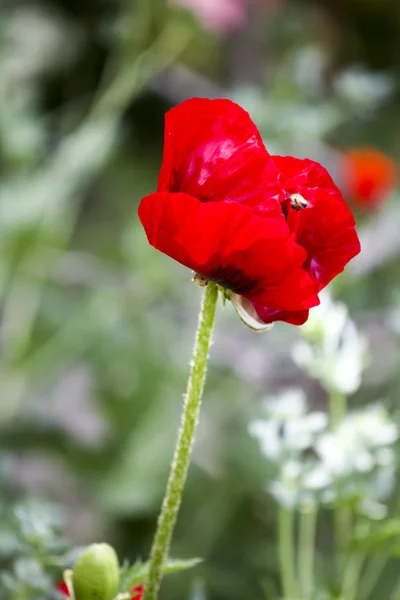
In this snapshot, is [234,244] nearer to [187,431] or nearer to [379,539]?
[187,431]

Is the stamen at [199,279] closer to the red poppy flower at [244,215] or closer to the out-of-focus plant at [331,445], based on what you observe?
the red poppy flower at [244,215]

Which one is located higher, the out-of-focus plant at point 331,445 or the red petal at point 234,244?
the red petal at point 234,244

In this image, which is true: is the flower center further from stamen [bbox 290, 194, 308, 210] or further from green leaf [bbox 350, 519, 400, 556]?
green leaf [bbox 350, 519, 400, 556]

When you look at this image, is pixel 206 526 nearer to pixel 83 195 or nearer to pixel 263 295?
pixel 263 295

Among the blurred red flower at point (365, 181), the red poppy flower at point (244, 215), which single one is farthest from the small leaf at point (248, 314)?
the blurred red flower at point (365, 181)

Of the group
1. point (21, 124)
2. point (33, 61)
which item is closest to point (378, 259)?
point (21, 124)

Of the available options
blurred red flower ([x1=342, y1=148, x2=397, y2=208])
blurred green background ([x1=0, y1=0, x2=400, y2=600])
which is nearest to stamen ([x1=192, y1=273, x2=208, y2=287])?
blurred green background ([x1=0, y1=0, x2=400, y2=600])

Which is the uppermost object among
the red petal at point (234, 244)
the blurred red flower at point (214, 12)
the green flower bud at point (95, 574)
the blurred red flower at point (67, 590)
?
the blurred red flower at point (214, 12)
